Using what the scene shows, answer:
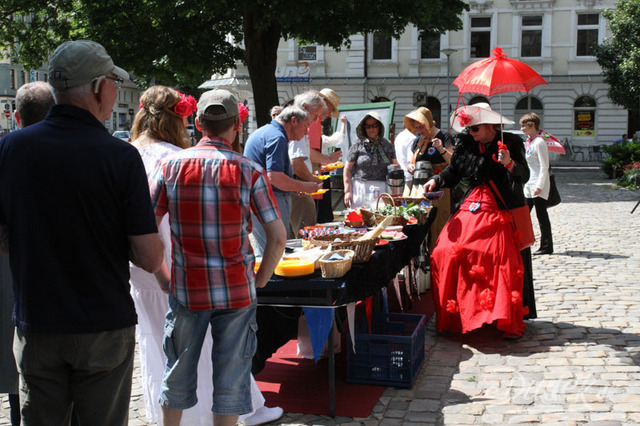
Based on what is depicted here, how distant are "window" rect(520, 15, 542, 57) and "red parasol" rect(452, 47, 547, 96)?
33.7 meters

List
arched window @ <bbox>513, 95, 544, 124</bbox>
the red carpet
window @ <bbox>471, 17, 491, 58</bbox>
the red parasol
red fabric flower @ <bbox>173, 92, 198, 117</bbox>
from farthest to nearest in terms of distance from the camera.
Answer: window @ <bbox>471, 17, 491, 58</bbox> < arched window @ <bbox>513, 95, 544, 124</bbox> < the red parasol < the red carpet < red fabric flower @ <bbox>173, 92, 198, 117</bbox>

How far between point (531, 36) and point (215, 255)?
37978 millimetres

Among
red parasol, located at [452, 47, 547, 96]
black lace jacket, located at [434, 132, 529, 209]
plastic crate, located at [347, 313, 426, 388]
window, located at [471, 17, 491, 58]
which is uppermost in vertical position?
window, located at [471, 17, 491, 58]

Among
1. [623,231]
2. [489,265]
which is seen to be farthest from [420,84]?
[489,265]

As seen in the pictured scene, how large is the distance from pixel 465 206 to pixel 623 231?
7558mm

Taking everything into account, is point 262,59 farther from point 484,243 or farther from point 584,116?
point 584,116

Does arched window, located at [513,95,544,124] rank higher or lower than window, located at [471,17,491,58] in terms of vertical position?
lower

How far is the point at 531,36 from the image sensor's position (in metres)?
38.3

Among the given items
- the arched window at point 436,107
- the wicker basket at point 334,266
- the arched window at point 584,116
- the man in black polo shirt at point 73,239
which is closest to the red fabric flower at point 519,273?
the wicker basket at point 334,266

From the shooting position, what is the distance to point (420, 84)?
1532 inches

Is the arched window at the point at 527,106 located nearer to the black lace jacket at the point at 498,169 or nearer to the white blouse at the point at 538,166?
the white blouse at the point at 538,166

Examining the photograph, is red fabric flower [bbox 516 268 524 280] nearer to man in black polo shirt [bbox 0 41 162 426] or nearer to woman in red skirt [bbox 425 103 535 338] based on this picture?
woman in red skirt [bbox 425 103 535 338]

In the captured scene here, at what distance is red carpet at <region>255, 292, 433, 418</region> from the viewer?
14.9ft

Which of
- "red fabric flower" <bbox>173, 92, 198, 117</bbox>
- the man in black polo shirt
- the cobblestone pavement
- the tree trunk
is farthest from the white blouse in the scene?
the tree trunk
